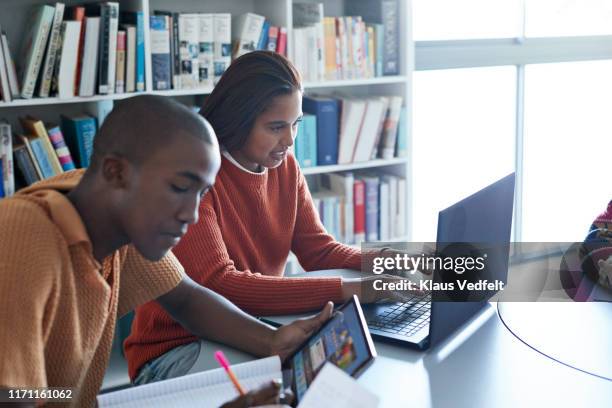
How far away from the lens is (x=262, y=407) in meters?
1.01

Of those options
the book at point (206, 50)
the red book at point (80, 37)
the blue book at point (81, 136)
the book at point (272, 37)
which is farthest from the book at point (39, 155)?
the book at point (272, 37)

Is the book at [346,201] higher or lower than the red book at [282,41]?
lower

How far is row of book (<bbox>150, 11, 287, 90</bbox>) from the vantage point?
8.75 feet

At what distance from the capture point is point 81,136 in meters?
2.61

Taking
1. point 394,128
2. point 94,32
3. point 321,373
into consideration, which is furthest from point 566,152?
point 321,373

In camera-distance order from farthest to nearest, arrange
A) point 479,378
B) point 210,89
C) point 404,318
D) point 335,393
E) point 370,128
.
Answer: point 370,128 < point 210,89 < point 404,318 < point 479,378 < point 335,393

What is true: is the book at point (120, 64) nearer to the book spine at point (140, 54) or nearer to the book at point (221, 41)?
the book spine at point (140, 54)

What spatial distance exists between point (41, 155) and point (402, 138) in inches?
57.2

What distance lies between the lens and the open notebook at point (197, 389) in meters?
1.18

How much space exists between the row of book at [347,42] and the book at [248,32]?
16cm

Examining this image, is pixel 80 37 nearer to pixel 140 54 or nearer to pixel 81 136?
pixel 140 54

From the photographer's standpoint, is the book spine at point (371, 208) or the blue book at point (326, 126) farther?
the book spine at point (371, 208)

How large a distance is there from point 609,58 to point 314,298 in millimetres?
2951

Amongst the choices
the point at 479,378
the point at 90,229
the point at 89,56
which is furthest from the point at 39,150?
the point at 479,378
